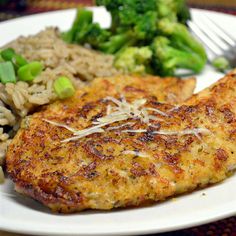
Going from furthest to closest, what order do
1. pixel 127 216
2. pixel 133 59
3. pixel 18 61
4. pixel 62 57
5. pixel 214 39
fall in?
pixel 214 39
pixel 133 59
pixel 62 57
pixel 18 61
pixel 127 216

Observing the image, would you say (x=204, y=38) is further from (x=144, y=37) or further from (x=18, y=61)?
(x=18, y=61)

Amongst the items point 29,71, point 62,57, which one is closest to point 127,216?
point 29,71

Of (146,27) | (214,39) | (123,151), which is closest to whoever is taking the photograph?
(123,151)

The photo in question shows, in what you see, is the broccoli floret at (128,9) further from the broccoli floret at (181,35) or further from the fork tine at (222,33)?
the fork tine at (222,33)

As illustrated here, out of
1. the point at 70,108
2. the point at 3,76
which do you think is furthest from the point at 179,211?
the point at 3,76

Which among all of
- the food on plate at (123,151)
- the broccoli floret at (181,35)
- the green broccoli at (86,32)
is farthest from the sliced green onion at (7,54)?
the broccoli floret at (181,35)

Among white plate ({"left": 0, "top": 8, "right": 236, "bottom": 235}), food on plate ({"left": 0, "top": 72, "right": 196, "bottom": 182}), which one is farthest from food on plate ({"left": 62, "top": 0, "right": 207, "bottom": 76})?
white plate ({"left": 0, "top": 8, "right": 236, "bottom": 235})

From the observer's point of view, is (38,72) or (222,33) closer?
(38,72)

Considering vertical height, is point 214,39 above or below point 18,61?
below
